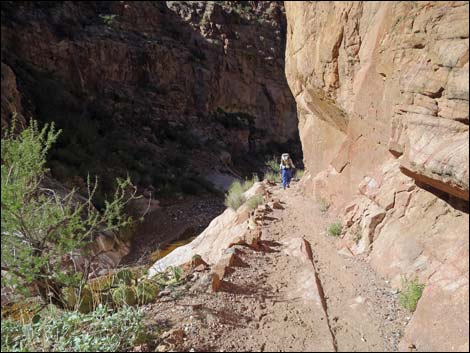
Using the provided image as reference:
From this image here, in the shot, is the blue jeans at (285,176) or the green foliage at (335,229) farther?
the blue jeans at (285,176)

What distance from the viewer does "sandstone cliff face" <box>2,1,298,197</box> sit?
1689cm

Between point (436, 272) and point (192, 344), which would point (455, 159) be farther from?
point (192, 344)

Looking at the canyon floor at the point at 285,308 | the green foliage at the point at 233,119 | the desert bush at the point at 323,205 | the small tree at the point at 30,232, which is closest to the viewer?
the canyon floor at the point at 285,308

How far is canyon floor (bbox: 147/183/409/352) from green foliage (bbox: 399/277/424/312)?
0.10 m

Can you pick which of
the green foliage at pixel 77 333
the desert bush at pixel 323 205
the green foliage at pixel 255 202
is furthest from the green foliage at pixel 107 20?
the green foliage at pixel 77 333

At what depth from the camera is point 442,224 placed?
12.5 ft

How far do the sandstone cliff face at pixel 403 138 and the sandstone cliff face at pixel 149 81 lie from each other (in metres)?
10.4

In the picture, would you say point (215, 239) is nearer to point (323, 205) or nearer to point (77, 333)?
point (323, 205)

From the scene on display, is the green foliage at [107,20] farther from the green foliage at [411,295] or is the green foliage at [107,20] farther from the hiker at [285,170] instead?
the green foliage at [411,295]

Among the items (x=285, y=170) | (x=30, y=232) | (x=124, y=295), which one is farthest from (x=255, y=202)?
(x=30, y=232)

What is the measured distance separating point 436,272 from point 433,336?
0.73 meters

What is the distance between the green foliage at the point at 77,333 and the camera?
303 centimetres

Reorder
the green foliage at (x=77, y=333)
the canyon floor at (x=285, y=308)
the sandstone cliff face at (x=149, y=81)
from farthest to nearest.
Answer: the sandstone cliff face at (x=149, y=81) < the canyon floor at (x=285, y=308) < the green foliage at (x=77, y=333)

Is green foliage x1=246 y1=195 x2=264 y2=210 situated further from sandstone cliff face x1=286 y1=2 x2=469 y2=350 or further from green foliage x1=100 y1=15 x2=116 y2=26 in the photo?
green foliage x1=100 y1=15 x2=116 y2=26
